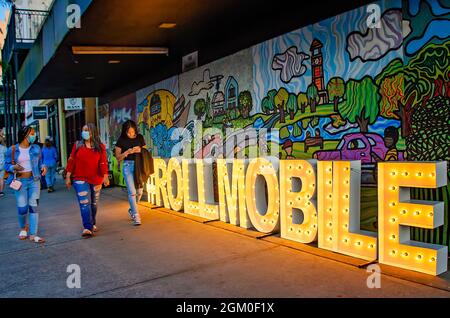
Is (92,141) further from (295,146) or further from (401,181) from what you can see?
(401,181)

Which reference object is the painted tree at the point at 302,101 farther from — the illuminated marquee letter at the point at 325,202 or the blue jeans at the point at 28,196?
the blue jeans at the point at 28,196

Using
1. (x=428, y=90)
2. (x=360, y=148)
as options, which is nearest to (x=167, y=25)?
(x=360, y=148)

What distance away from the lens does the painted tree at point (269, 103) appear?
24.4 feet

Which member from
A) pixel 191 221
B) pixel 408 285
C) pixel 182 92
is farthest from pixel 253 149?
pixel 408 285

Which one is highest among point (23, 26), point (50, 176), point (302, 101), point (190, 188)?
point (23, 26)

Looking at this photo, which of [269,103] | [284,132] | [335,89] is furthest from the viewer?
[269,103]

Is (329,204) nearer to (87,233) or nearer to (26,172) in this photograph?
(87,233)

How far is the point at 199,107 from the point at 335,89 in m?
4.29

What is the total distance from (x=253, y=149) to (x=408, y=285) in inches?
172

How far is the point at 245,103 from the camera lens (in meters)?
8.23

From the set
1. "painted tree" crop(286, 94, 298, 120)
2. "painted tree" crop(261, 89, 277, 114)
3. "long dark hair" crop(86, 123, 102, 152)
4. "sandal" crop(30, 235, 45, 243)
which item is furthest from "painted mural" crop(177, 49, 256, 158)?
"sandal" crop(30, 235, 45, 243)

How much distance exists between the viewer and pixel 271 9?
22.6ft

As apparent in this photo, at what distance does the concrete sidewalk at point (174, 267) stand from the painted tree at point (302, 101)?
7.34 feet

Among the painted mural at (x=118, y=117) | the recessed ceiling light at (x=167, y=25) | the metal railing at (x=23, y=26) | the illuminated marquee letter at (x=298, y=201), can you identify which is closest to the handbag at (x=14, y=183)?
the recessed ceiling light at (x=167, y=25)
